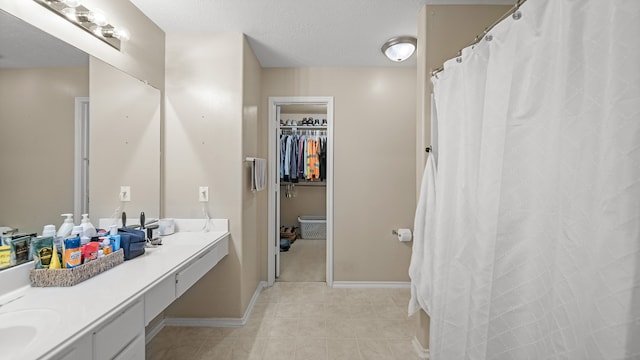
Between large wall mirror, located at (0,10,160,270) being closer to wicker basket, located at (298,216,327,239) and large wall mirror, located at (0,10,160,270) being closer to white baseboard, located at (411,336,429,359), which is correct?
white baseboard, located at (411,336,429,359)

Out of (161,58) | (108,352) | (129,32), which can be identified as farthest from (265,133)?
(108,352)

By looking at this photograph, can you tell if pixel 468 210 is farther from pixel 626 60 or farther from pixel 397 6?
pixel 397 6

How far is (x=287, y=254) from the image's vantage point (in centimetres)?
395

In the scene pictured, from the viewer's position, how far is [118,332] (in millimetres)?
967

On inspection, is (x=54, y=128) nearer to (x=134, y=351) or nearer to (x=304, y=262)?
(x=134, y=351)

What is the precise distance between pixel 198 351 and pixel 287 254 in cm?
217

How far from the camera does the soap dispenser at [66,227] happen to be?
1281 millimetres

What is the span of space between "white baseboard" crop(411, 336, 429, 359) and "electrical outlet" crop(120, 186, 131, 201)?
2348 millimetres

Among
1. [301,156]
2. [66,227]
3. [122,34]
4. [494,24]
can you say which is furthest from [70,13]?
[301,156]

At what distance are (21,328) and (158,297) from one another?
46cm

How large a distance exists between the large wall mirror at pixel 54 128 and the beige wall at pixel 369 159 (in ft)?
4.48

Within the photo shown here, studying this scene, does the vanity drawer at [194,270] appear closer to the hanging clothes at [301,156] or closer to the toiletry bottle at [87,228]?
the toiletry bottle at [87,228]

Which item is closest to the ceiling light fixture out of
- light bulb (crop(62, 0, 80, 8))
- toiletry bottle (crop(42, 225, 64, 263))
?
light bulb (crop(62, 0, 80, 8))

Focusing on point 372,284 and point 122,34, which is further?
point 372,284
